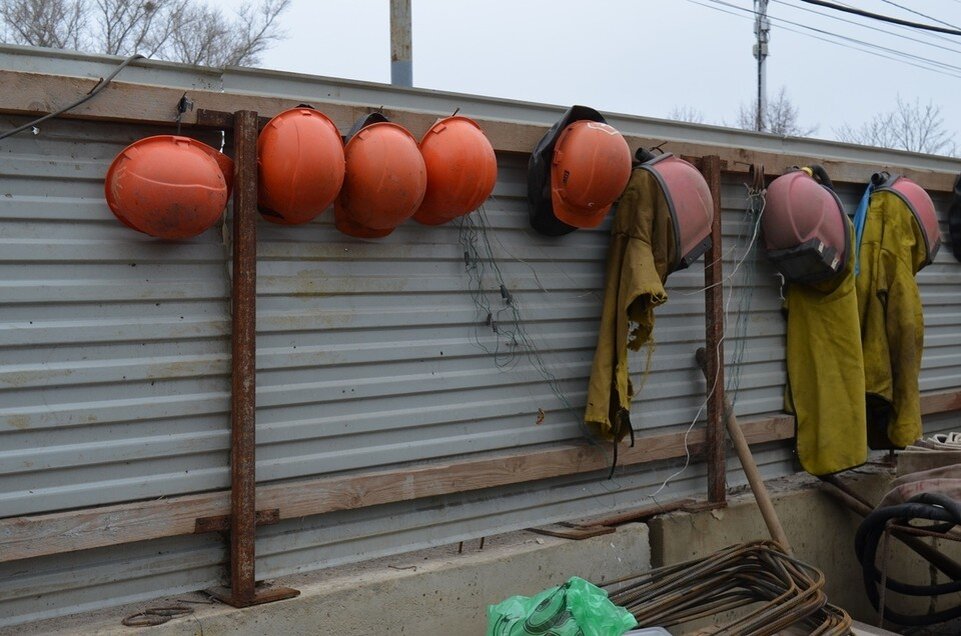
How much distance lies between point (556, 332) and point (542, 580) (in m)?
1.34

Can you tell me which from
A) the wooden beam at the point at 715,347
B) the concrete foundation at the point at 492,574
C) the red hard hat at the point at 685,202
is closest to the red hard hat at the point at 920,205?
the wooden beam at the point at 715,347

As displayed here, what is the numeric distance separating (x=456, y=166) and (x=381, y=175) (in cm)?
43

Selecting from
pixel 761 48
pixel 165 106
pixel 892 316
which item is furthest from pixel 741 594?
pixel 761 48

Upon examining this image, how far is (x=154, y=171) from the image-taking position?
3816 mm

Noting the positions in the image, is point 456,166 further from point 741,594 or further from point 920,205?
point 920,205

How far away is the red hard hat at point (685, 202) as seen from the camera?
5.53 meters

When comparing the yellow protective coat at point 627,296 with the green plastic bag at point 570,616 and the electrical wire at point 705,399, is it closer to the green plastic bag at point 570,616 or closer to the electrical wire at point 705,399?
the electrical wire at point 705,399

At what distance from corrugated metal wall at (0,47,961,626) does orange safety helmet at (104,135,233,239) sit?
0.23 meters

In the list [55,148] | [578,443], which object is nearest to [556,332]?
[578,443]

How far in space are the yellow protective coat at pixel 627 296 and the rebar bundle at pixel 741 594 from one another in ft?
2.96

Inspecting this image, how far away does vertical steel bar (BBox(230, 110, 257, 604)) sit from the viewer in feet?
13.8

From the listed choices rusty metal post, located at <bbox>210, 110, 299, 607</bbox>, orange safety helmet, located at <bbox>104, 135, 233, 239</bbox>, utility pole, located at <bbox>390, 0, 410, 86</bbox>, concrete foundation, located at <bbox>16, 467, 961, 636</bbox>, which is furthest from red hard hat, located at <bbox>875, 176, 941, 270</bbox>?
orange safety helmet, located at <bbox>104, 135, 233, 239</bbox>

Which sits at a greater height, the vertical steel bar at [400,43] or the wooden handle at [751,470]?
the vertical steel bar at [400,43]

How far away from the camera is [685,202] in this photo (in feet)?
18.3
